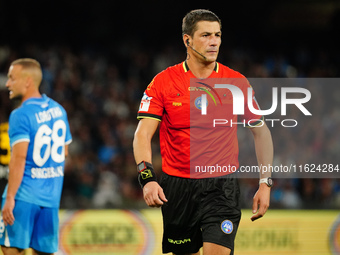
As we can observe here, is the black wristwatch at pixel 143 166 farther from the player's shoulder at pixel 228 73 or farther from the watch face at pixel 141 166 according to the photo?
the player's shoulder at pixel 228 73

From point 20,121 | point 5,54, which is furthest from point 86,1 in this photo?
point 20,121

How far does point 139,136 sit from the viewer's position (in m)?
4.26

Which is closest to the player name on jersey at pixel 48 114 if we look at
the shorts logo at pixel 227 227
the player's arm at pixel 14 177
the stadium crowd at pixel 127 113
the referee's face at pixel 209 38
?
the player's arm at pixel 14 177

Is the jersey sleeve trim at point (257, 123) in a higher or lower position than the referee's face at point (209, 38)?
lower

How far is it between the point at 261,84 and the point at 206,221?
9681 mm

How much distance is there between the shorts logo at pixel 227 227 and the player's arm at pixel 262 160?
0.58 feet

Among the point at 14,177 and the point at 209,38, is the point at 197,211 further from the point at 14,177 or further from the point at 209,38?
the point at 14,177

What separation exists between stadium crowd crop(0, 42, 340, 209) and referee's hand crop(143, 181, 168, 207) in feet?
13.3

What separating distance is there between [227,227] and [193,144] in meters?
0.74

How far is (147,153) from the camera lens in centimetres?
418

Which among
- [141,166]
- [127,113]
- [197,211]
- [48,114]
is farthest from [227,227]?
[127,113]

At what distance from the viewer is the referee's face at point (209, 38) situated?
14.6 feet

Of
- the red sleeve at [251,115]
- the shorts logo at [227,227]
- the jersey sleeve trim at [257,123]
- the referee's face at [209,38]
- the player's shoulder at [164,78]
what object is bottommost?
the shorts logo at [227,227]

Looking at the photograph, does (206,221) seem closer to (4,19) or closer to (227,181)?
(227,181)
